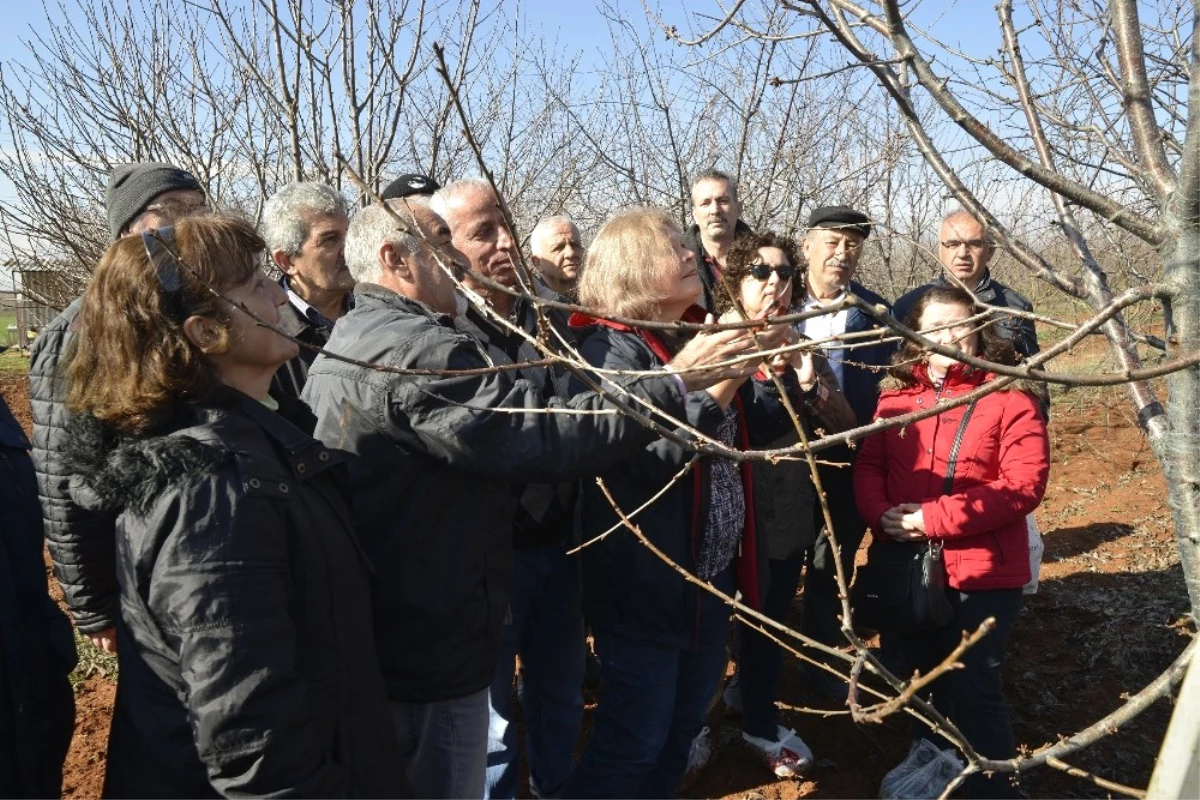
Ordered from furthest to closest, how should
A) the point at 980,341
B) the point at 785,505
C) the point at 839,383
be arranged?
the point at 839,383, the point at 785,505, the point at 980,341

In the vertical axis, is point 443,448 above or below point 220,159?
below

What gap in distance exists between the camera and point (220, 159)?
5.75m

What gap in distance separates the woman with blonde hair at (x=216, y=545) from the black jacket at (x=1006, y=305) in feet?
7.62

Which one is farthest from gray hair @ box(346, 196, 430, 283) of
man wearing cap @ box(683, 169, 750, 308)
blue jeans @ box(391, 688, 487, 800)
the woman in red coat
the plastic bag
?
the plastic bag

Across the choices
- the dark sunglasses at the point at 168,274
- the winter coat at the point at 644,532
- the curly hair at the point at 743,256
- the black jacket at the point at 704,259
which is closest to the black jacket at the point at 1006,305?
the curly hair at the point at 743,256

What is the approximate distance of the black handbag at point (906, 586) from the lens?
9.97 ft

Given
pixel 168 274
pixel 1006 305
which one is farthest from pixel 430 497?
pixel 1006 305

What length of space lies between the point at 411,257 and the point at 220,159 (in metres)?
4.03

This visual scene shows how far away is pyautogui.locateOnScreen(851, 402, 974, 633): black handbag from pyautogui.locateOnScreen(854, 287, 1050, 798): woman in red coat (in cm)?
3

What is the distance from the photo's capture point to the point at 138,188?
9.66ft

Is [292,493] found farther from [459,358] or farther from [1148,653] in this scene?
[1148,653]

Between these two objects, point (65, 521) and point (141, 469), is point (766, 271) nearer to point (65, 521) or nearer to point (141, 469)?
point (141, 469)

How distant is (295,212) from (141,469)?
1844mm

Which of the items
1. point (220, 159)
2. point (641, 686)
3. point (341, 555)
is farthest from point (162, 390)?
point (220, 159)
